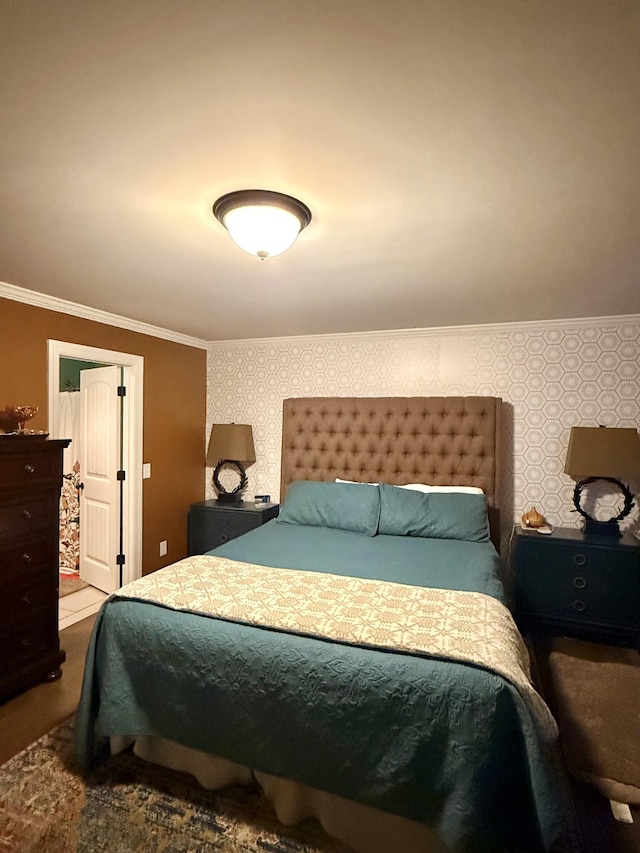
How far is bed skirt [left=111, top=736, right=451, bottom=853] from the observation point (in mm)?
1434

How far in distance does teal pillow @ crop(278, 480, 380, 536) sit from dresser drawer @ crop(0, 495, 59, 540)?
1482mm

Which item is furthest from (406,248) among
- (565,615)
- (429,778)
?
(565,615)

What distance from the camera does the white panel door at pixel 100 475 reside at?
3.58 m

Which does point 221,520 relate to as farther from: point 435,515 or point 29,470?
point 435,515

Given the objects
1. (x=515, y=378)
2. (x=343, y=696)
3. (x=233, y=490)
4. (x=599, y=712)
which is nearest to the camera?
(x=343, y=696)

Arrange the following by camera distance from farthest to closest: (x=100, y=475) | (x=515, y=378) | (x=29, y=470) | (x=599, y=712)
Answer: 1. (x=100, y=475)
2. (x=515, y=378)
3. (x=29, y=470)
4. (x=599, y=712)

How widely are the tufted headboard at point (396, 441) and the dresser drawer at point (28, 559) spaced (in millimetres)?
1856

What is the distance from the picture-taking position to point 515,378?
3402 millimetres

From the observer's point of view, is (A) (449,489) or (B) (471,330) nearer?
(A) (449,489)

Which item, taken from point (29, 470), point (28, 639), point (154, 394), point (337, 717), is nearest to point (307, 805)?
point (337, 717)

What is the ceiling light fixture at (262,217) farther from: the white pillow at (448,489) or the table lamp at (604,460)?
the table lamp at (604,460)

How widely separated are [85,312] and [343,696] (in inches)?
114

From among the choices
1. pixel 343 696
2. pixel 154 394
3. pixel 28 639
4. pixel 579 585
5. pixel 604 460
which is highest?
pixel 154 394

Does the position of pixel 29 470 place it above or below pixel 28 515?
above
